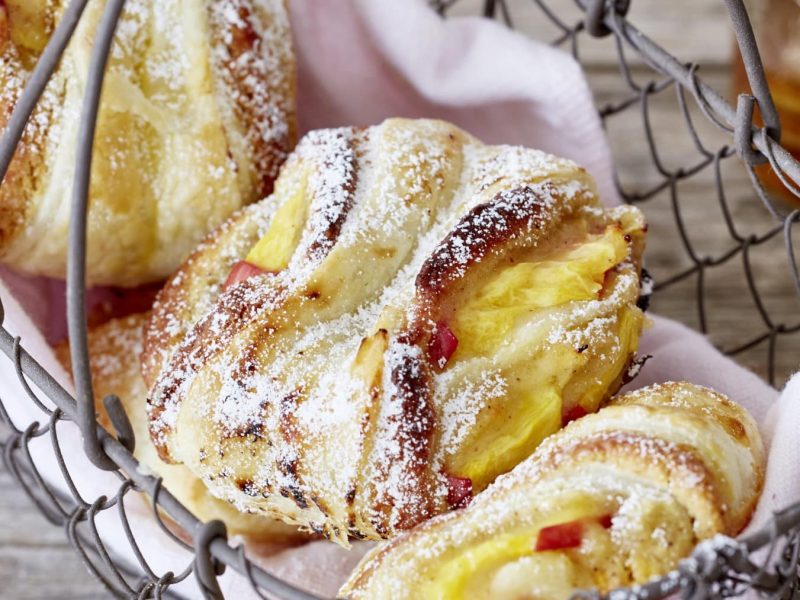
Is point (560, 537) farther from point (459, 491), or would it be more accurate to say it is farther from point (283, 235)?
point (283, 235)

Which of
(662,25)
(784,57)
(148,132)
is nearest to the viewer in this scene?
(148,132)

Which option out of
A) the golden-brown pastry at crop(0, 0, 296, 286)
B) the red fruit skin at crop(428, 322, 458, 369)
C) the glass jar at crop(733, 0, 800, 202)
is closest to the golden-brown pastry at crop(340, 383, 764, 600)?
the red fruit skin at crop(428, 322, 458, 369)

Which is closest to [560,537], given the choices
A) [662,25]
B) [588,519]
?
[588,519]

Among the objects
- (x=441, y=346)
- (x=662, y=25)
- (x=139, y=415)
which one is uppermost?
(x=441, y=346)

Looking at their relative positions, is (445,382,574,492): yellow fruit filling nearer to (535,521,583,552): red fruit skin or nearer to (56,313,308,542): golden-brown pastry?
(535,521,583,552): red fruit skin

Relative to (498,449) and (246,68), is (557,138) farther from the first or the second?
(498,449)

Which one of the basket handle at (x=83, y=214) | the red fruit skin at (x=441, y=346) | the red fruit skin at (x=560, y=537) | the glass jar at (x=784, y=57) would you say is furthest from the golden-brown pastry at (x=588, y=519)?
the glass jar at (x=784, y=57)
